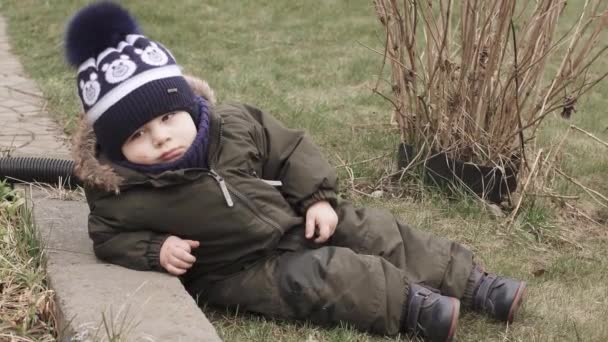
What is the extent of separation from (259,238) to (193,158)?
365 mm

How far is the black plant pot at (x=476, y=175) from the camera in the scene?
433 centimetres

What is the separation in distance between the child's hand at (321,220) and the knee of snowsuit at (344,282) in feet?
0.20

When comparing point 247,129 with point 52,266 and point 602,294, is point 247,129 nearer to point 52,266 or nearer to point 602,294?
point 52,266

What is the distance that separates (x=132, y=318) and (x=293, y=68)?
532cm

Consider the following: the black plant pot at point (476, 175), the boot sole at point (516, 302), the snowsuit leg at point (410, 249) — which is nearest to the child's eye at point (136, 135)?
the snowsuit leg at point (410, 249)

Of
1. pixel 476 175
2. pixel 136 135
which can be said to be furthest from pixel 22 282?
pixel 476 175

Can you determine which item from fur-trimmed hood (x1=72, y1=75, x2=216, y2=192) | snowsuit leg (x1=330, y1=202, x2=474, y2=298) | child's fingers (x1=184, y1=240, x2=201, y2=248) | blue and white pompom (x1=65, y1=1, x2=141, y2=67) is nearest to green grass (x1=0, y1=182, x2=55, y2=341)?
fur-trimmed hood (x1=72, y1=75, x2=216, y2=192)

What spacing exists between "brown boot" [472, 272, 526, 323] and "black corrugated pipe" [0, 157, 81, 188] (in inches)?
75.8

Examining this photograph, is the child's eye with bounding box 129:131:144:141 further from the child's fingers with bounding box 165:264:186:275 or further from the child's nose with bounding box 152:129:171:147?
the child's fingers with bounding box 165:264:186:275

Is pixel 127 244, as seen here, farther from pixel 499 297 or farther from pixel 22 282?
pixel 499 297

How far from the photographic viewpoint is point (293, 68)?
7.67m

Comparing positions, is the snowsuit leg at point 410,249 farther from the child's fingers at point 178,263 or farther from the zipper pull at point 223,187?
the child's fingers at point 178,263

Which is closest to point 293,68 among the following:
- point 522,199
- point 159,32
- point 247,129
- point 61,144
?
point 159,32

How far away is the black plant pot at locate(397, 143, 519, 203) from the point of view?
→ 433 centimetres
